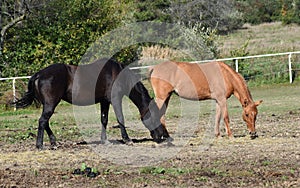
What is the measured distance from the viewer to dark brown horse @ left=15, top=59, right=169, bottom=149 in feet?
38.3

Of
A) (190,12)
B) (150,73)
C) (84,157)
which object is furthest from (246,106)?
(190,12)

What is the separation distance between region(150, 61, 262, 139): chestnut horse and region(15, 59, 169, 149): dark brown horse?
2.63ft

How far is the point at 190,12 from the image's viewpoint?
42812 millimetres

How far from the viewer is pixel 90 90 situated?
12109mm

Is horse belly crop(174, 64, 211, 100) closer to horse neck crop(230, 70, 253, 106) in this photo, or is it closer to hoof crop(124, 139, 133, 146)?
horse neck crop(230, 70, 253, 106)

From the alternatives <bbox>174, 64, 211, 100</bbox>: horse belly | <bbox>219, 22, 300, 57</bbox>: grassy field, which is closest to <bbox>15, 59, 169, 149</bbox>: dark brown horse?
<bbox>174, 64, 211, 100</bbox>: horse belly

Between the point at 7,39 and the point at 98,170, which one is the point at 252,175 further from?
the point at 7,39

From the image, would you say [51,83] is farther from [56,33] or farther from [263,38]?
[263,38]

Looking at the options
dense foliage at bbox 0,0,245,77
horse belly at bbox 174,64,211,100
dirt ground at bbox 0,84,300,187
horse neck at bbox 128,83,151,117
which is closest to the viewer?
dirt ground at bbox 0,84,300,187

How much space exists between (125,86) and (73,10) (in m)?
18.8

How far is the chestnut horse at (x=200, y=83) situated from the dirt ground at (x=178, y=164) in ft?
2.79

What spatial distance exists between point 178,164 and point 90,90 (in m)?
3.31

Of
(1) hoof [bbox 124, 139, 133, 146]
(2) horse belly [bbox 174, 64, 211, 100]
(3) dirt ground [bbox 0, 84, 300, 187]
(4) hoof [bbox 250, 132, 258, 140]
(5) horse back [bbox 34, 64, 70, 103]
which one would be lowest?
(4) hoof [bbox 250, 132, 258, 140]

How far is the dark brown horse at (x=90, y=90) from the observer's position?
1168 centimetres
